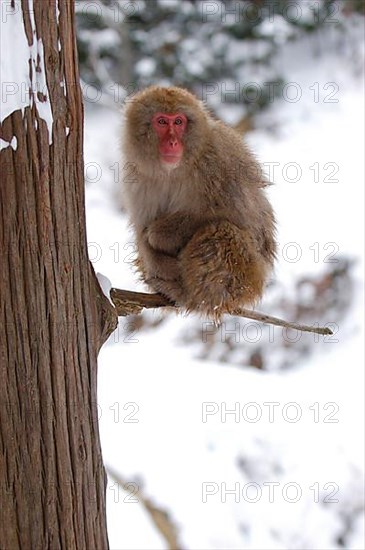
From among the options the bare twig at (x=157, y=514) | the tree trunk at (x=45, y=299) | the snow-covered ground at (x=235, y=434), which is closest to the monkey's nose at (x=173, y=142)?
the tree trunk at (x=45, y=299)

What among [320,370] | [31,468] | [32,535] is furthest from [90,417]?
[320,370]

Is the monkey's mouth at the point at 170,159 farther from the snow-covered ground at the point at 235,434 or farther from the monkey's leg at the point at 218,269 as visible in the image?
the snow-covered ground at the point at 235,434

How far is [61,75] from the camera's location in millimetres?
1831

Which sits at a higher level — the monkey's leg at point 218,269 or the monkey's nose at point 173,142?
the monkey's nose at point 173,142

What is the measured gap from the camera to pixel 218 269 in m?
2.56

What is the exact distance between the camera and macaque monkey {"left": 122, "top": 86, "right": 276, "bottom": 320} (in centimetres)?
254

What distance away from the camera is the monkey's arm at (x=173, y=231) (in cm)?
262

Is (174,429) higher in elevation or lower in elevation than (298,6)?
lower

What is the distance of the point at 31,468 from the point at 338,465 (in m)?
3.24

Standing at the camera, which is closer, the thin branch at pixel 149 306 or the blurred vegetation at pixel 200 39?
the thin branch at pixel 149 306

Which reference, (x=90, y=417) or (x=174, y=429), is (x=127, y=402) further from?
(x=90, y=417)

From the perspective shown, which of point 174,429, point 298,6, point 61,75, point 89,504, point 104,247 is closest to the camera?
point 61,75

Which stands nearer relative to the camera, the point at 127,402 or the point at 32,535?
the point at 32,535

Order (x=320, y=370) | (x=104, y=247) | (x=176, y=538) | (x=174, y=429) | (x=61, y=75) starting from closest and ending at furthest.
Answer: (x=61, y=75), (x=176, y=538), (x=174, y=429), (x=320, y=370), (x=104, y=247)
